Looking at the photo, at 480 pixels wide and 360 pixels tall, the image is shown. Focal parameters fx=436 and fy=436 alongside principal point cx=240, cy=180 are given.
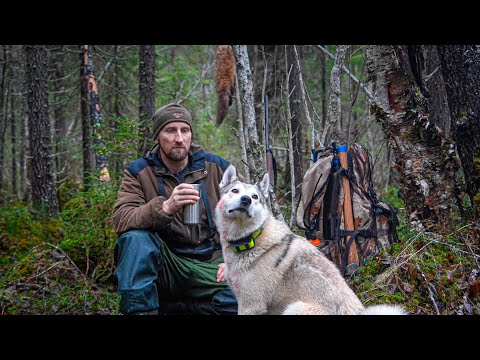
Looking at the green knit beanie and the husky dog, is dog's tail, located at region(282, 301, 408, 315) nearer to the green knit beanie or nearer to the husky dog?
the husky dog

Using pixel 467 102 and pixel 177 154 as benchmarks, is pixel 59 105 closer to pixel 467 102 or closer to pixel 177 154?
pixel 177 154

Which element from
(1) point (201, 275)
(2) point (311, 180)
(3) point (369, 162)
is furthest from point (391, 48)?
(1) point (201, 275)

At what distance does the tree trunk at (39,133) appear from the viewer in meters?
9.71

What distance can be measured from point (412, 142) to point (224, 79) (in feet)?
10.5

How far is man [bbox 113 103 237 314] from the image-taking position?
13.3 ft

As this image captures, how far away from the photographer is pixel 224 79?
7.13 m

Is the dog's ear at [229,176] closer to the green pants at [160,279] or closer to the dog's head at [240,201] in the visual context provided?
the dog's head at [240,201]

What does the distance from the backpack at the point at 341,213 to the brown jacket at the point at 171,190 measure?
1.13 meters

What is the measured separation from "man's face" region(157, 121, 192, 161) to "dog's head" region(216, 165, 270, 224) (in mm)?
677

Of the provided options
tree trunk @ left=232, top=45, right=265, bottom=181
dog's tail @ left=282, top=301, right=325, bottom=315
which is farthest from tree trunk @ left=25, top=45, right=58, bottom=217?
dog's tail @ left=282, top=301, right=325, bottom=315

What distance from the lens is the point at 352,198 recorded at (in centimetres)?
509

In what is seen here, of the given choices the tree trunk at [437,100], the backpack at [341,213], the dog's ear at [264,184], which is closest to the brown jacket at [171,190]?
the dog's ear at [264,184]

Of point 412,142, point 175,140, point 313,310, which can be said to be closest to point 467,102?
point 412,142
